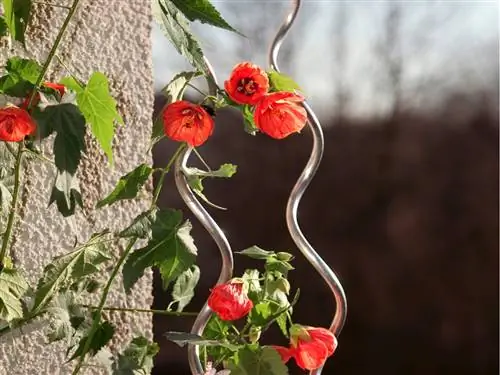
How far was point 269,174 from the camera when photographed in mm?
3082

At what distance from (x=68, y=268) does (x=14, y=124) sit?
0.50 ft

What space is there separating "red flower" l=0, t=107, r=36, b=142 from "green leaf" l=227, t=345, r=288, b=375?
0.28m

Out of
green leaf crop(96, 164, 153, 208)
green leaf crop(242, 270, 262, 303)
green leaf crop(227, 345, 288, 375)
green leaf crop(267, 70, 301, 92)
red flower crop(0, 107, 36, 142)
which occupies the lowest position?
green leaf crop(227, 345, 288, 375)

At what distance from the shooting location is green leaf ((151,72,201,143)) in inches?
33.9

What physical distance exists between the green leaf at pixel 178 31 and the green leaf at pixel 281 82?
9 cm

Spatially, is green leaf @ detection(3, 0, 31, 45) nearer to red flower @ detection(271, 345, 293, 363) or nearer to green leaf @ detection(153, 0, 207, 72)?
green leaf @ detection(153, 0, 207, 72)

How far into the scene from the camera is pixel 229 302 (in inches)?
33.0

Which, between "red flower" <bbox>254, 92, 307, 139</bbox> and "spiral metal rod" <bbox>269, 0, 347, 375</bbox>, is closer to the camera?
"red flower" <bbox>254, 92, 307, 139</bbox>

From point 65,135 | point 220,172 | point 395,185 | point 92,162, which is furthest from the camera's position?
point 395,185

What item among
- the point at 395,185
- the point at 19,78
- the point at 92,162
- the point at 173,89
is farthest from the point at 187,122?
the point at 395,185

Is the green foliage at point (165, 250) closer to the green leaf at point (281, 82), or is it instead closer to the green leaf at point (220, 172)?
the green leaf at point (220, 172)

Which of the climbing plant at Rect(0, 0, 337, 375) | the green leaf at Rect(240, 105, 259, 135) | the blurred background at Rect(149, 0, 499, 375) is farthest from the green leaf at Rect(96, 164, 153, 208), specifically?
the blurred background at Rect(149, 0, 499, 375)

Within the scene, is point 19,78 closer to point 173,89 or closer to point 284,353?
point 173,89

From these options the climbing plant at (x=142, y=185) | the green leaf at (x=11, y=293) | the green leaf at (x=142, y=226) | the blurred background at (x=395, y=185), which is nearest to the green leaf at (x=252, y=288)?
the climbing plant at (x=142, y=185)
